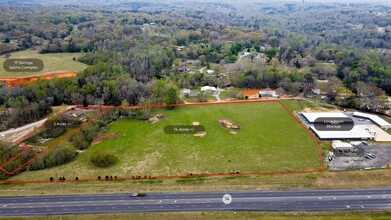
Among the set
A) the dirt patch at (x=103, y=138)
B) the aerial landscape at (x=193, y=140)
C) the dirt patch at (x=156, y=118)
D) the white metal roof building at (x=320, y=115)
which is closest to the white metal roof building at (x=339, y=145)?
the aerial landscape at (x=193, y=140)

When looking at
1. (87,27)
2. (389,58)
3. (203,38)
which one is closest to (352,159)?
(389,58)

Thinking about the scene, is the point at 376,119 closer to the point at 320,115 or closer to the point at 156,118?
the point at 320,115

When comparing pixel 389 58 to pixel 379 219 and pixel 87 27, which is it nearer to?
pixel 379 219

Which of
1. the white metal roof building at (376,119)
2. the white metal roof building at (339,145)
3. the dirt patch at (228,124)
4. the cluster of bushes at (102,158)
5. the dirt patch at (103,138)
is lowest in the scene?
the dirt patch at (103,138)

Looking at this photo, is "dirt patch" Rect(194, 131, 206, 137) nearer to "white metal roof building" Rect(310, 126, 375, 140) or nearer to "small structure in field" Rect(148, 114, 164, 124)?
"small structure in field" Rect(148, 114, 164, 124)

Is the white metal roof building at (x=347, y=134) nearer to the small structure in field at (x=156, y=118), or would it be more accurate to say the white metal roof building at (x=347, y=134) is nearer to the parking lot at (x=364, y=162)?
the parking lot at (x=364, y=162)
